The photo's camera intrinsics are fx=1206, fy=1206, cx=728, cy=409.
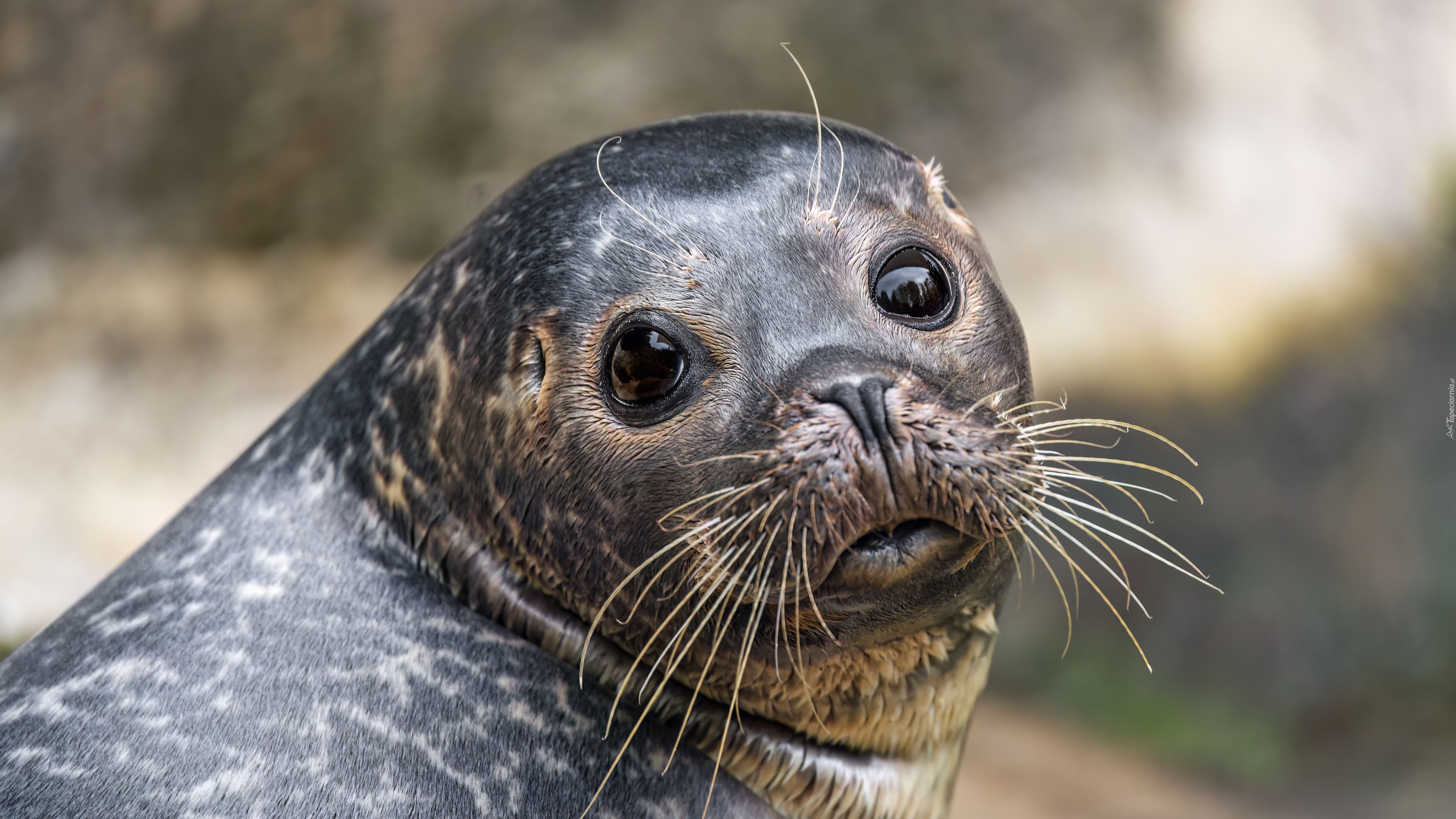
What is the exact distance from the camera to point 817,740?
239 cm

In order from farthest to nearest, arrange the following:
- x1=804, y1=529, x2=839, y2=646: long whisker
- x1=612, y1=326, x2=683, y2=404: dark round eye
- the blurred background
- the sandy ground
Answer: the blurred background → the sandy ground → x1=612, y1=326, x2=683, y2=404: dark round eye → x1=804, y1=529, x2=839, y2=646: long whisker

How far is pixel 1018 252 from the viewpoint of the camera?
25.5 feet

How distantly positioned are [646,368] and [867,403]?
415mm

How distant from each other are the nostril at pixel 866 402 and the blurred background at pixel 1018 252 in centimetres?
546

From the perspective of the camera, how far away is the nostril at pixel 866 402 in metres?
2.00

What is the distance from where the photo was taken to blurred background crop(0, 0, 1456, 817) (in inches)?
284

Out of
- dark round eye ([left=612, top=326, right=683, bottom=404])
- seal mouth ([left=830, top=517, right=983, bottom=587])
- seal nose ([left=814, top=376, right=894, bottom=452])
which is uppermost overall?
seal nose ([left=814, top=376, right=894, bottom=452])

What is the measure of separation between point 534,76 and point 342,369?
5311 mm

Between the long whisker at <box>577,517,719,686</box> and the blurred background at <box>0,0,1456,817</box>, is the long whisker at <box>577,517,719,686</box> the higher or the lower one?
the lower one

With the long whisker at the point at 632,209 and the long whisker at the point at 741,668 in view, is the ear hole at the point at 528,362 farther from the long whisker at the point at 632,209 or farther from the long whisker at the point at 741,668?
the long whisker at the point at 741,668

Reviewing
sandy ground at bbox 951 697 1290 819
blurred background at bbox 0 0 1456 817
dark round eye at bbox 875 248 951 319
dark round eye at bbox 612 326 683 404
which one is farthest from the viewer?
blurred background at bbox 0 0 1456 817

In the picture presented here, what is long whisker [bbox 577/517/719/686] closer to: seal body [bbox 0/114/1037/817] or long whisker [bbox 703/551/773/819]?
seal body [bbox 0/114/1037/817]

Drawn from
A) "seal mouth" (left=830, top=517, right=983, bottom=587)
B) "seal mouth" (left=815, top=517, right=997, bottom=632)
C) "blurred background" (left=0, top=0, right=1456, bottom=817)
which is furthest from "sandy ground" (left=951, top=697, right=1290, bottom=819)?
"seal mouth" (left=830, top=517, right=983, bottom=587)

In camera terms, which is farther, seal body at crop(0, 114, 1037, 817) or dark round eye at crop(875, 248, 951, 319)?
dark round eye at crop(875, 248, 951, 319)
